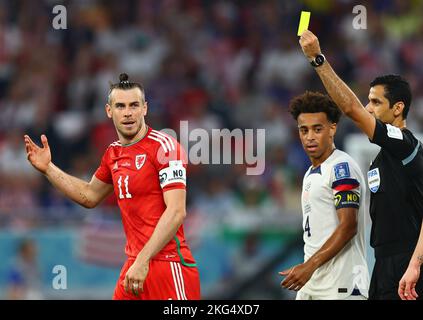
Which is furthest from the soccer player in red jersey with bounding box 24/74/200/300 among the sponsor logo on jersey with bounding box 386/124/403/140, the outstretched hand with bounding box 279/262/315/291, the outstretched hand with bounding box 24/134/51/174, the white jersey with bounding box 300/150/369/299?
the sponsor logo on jersey with bounding box 386/124/403/140

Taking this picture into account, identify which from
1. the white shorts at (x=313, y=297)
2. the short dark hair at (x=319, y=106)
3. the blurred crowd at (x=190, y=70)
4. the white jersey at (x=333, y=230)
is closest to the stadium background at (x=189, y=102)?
the blurred crowd at (x=190, y=70)

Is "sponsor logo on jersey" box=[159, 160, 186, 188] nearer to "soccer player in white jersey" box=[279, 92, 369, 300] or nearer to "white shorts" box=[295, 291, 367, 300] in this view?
"soccer player in white jersey" box=[279, 92, 369, 300]

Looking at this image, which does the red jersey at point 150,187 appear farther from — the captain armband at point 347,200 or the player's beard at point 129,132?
the captain armband at point 347,200

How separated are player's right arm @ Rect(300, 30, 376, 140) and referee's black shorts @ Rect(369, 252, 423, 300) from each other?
2.83 ft

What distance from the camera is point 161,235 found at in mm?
6207

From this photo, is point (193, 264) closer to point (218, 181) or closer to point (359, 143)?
point (359, 143)

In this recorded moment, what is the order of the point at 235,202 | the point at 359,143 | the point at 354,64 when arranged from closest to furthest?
the point at 359,143
the point at 235,202
the point at 354,64

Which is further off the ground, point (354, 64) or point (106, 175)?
point (354, 64)

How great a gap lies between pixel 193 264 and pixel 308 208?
0.89 meters

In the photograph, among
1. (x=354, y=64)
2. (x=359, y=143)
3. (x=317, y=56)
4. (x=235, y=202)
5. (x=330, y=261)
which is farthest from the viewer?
(x=354, y=64)

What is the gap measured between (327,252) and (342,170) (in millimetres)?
580

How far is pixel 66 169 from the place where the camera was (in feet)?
44.1
